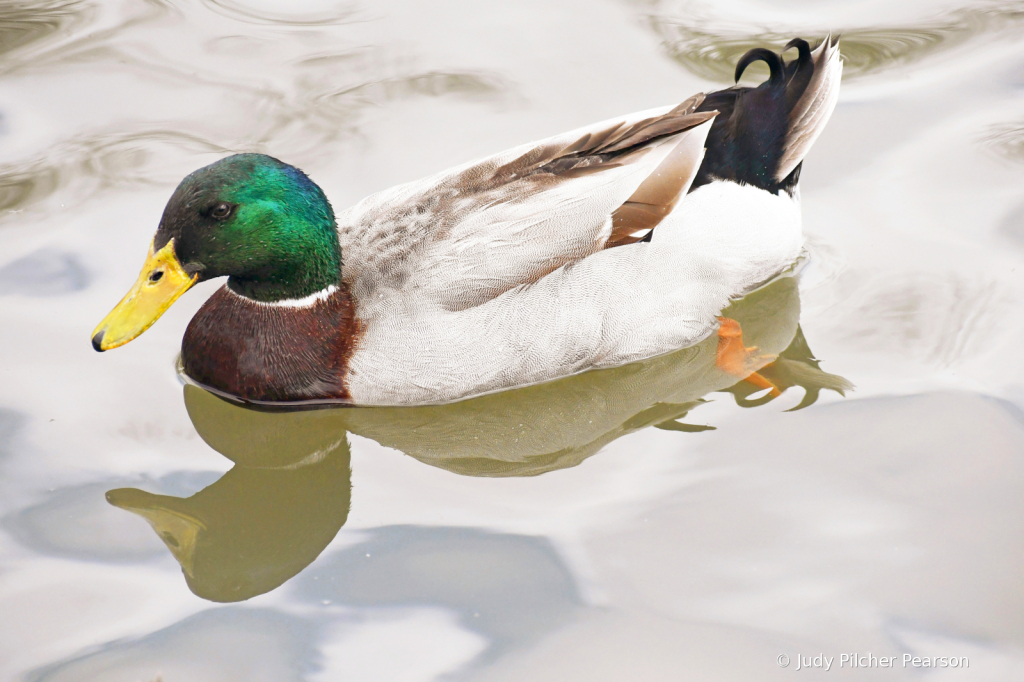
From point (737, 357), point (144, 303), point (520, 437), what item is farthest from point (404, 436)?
point (737, 357)

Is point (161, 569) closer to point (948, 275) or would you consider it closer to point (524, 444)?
point (524, 444)

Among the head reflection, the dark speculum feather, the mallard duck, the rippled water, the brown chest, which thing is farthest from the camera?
the dark speculum feather

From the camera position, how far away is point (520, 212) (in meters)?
4.38

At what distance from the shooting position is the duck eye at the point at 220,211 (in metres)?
4.17

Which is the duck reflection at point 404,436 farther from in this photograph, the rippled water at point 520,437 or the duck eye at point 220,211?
the duck eye at point 220,211

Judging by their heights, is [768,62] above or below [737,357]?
above

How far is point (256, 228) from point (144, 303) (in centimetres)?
54

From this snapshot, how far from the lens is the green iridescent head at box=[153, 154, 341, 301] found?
13.6 ft

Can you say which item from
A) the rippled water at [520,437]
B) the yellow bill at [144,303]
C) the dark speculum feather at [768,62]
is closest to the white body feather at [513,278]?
the rippled water at [520,437]

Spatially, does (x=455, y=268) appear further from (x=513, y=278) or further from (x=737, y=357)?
(x=737, y=357)

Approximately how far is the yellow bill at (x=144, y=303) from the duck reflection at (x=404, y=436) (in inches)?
24.3

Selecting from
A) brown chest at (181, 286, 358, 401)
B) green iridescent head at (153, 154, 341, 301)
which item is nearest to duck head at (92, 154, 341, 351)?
green iridescent head at (153, 154, 341, 301)

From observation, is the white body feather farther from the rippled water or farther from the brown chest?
the rippled water

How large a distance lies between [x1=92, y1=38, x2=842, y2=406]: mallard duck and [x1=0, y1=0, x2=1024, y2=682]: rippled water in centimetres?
25
